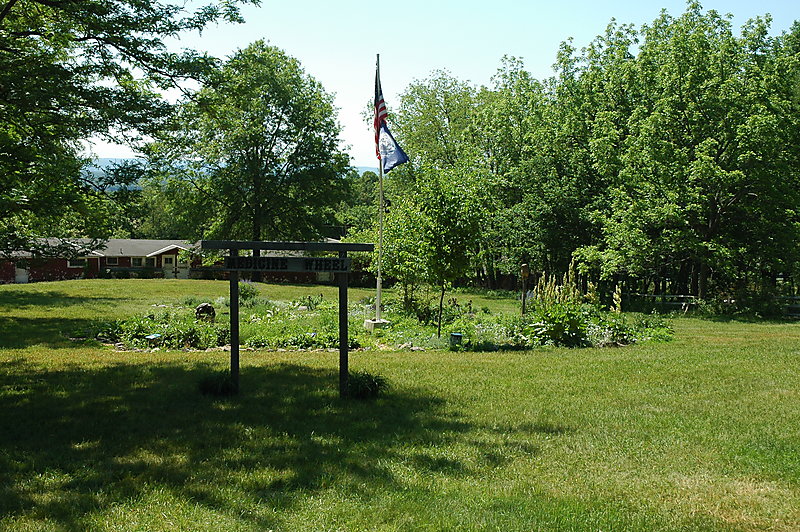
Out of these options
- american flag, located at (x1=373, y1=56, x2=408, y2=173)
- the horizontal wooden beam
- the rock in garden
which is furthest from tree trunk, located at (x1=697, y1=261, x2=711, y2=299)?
the horizontal wooden beam

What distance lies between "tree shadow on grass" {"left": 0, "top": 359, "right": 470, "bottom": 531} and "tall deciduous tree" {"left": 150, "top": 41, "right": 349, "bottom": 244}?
31655mm

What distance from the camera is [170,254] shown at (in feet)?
195

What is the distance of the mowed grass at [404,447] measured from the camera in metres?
4.23

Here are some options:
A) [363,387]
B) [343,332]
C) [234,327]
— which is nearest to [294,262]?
[343,332]

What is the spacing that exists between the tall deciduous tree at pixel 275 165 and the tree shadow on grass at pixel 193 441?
104ft

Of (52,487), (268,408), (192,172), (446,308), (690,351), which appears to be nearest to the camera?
(52,487)

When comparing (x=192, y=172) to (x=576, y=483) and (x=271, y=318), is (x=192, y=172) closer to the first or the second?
(x=271, y=318)

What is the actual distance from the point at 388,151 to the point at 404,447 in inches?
389

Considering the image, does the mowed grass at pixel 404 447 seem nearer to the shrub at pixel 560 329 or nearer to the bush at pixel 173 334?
the bush at pixel 173 334

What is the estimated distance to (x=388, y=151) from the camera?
1451 centimetres

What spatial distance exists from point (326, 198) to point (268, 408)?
36402 mm

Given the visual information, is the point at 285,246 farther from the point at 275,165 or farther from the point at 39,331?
the point at 275,165

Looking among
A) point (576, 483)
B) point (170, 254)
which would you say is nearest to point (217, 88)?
point (576, 483)

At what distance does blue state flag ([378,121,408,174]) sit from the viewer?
14336mm
